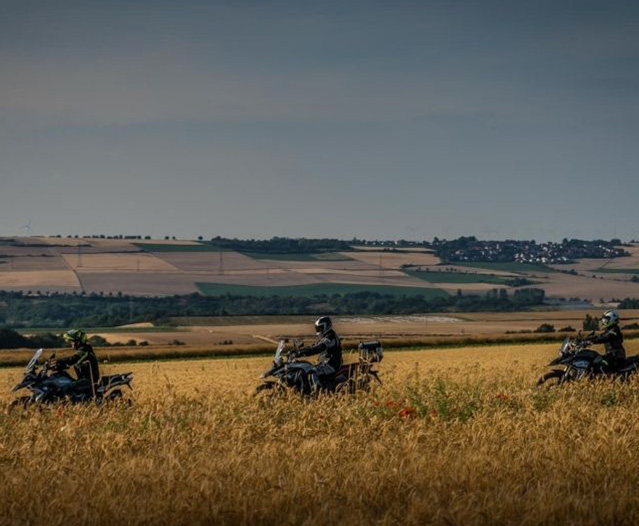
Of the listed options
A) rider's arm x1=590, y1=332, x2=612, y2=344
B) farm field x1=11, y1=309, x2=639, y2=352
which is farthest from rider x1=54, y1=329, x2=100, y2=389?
farm field x1=11, y1=309, x2=639, y2=352

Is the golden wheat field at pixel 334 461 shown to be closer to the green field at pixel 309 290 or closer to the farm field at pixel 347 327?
the farm field at pixel 347 327

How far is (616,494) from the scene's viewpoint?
12125 mm

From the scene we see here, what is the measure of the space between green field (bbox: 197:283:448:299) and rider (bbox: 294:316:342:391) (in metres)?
157

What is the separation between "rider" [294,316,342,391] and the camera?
81.0 feet

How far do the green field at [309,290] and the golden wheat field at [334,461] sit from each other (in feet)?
534

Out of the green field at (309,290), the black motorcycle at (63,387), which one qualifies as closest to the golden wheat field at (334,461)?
the black motorcycle at (63,387)

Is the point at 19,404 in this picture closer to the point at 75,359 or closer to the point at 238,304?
the point at 75,359

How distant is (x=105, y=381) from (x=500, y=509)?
14124 mm

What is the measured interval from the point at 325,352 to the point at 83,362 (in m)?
4.81

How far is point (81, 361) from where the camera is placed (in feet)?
79.1

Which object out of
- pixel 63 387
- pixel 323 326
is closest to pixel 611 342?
pixel 323 326

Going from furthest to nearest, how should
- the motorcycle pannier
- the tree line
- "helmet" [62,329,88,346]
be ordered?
the tree line, the motorcycle pannier, "helmet" [62,329,88,346]

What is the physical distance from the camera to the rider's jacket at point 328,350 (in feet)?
80.9

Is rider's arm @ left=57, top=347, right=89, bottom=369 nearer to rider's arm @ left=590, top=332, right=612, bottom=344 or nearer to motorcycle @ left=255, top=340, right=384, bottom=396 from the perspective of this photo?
motorcycle @ left=255, top=340, right=384, bottom=396
